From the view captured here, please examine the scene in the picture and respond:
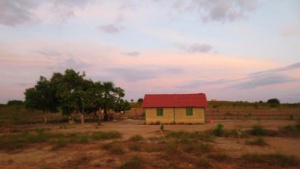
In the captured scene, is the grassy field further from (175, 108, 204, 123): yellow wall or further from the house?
the house

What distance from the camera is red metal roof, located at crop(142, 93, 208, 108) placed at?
117 ft

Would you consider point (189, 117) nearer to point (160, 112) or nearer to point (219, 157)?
point (160, 112)

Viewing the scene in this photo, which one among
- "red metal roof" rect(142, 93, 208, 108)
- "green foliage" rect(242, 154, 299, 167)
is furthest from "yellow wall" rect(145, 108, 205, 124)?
"green foliage" rect(242, 154, 299, 167)

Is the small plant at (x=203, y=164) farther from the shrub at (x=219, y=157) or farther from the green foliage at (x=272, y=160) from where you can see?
the green foliage at (x=272, y=160)

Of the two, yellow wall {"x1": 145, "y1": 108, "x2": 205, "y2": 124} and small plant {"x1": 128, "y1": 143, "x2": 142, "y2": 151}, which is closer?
small plant {"x1": 128, "y1": 143, "x2": 142, "y2": 151}

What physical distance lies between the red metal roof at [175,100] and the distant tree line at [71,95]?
4.01m

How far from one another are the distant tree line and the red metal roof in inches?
158

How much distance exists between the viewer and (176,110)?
35750 mm

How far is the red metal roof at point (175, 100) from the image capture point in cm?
3581

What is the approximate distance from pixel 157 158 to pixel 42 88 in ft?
88.4

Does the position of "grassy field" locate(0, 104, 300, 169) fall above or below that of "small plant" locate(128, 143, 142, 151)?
below

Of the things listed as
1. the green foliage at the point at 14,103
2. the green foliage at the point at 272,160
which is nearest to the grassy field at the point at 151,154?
the green foliage at the point at 272,160

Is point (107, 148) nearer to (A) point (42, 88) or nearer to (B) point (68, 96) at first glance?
(B) point (68, 96)

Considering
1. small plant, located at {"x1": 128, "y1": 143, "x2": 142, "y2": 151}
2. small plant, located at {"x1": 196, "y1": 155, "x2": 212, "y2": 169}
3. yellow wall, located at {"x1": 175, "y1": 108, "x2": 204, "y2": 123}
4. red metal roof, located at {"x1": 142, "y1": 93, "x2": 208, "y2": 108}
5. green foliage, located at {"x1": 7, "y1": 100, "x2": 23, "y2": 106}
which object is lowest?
small plant, located at {"x1": 196, "y1": 155, "x2": 212, "y2": 169}
